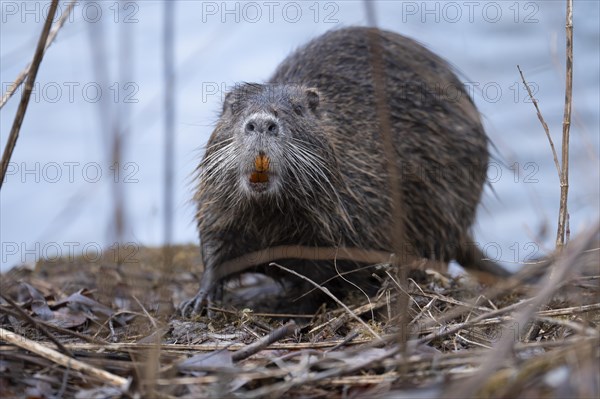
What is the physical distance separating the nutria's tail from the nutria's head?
148cm

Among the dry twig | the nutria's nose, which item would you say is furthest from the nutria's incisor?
the dry twig

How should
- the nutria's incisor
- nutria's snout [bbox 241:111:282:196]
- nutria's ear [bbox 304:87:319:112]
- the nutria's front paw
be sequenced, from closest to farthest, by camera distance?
1. nutria's snout [bbox 241:111:282:196]
2. the nutria's incisor
3. the nutria's front paw
4. nutria's ear [bbox 304:87:319:112]

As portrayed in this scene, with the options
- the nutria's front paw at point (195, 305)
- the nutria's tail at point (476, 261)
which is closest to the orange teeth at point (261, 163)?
the nutria's front paw at point (195, 305)

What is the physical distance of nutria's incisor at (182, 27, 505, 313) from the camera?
3.70m

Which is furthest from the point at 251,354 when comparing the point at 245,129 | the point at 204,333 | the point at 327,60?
the point at 327,60

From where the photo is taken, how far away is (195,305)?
4.02m

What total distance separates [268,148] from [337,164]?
2.12ft

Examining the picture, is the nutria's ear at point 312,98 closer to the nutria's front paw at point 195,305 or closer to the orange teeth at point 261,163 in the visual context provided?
the orange teeth at point 261,163

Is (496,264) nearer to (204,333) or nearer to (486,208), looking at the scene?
(486,208)

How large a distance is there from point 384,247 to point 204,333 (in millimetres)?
1337

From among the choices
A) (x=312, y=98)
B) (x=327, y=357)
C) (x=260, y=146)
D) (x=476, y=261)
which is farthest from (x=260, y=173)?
(x=476, y=261)

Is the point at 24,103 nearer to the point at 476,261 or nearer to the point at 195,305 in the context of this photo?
the point at 195,305

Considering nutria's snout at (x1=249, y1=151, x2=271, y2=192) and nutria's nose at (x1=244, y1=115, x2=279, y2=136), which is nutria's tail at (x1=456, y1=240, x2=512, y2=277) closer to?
nutria's snout at (x1=249, y1=151, x2=271, y2=192)

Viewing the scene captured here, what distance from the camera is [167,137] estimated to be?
1792 mm
